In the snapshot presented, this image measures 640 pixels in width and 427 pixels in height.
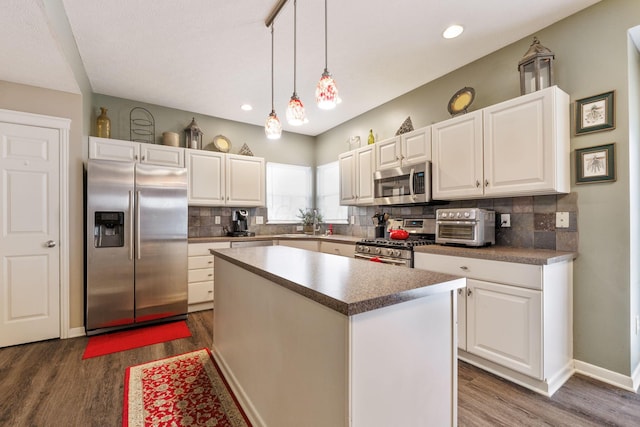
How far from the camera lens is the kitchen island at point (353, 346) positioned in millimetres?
1016

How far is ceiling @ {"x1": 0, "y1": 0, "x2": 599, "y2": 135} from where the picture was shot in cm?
212

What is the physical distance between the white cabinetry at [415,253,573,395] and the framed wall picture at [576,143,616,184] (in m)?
0.66

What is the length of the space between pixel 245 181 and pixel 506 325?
3.54 m

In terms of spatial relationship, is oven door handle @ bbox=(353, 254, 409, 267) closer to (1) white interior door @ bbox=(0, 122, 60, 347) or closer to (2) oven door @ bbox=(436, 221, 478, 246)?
(2) oven door @ bbox=(436, 221, 478, 246)

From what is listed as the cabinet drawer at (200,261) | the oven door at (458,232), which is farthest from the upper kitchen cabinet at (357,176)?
the cabinet drawer at (200,261)

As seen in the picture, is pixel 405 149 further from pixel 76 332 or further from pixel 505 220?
pixel 76 332

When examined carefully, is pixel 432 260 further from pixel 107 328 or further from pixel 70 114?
pixel 70 114

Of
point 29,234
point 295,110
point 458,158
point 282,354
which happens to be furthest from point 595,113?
point 29,234

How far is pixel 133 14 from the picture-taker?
2221 millimetres

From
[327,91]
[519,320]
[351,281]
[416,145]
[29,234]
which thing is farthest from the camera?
[416,145]

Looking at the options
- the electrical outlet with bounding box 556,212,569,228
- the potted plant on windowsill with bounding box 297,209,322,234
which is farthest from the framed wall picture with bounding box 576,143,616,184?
the potted plant on windowsill with bounding box 297,209,322,234

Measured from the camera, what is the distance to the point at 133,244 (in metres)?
3.21

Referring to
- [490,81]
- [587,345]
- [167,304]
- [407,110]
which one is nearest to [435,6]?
[490,81]

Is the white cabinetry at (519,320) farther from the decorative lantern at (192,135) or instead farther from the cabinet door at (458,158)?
the decorative lantern at (192,135)
